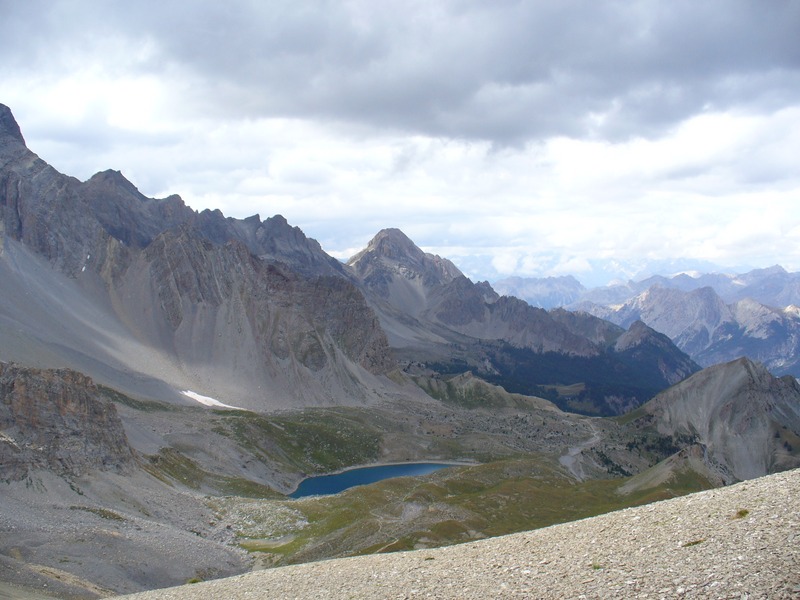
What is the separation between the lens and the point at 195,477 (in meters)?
156

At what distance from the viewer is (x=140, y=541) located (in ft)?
295

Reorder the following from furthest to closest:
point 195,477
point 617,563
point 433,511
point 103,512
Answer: point 195,477 < point 433,511 < point 103,512 < point 617,563

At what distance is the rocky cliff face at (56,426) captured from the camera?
104644 mm

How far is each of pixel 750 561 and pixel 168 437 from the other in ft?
554

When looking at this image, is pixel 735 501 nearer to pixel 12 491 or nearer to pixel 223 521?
pixel 12 491

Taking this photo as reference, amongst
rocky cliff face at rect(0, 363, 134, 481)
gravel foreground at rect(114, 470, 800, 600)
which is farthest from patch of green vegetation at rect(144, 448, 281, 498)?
gravel foreground at rect(114, 470, 800, 600)

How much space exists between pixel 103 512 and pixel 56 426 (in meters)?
25.3

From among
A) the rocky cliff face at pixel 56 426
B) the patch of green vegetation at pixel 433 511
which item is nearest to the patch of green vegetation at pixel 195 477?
the rocky cliff face at pixel 56 426

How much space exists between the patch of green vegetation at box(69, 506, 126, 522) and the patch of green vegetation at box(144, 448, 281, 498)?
4138 centimetres

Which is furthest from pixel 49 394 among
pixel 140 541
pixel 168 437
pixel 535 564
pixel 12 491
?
pixel 535 564

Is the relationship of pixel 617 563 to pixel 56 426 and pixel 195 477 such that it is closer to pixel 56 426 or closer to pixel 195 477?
pixel 56 426

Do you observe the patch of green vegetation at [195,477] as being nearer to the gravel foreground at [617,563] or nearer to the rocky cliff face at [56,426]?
the rocky cliff face at [56,426]

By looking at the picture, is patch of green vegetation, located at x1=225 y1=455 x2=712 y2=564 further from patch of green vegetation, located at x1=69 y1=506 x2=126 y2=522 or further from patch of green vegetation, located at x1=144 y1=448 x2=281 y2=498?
patch of green vegetation, located at x1=144 y1=448 x2=281 y2=498

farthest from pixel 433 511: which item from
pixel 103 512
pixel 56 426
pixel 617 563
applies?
pixel 617 563
